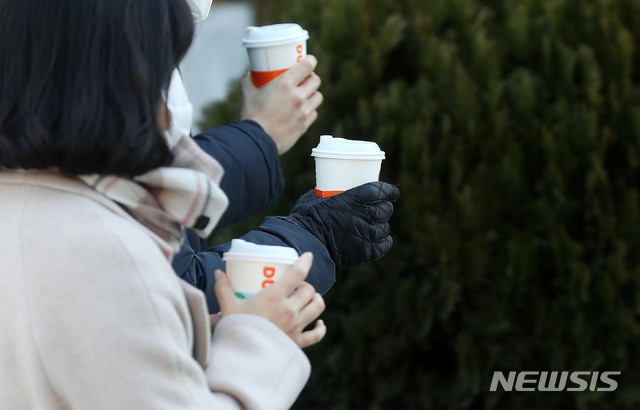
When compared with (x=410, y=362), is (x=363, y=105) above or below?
above

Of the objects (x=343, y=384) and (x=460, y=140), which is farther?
(x=343, y=384)

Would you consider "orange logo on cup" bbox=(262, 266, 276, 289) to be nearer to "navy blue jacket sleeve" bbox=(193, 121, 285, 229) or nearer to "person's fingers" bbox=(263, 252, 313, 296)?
"person's fingers" bbox=(263, 252, 313, 296)

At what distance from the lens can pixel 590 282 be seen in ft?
9.62

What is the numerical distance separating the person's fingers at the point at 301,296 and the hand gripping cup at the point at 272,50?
2.27ft

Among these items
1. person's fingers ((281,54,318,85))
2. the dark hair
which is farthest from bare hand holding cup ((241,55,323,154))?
the dark hair

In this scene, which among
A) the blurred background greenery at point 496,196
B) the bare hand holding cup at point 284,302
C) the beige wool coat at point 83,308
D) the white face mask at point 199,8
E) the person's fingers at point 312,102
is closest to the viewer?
the beige wool coat at point 83,308

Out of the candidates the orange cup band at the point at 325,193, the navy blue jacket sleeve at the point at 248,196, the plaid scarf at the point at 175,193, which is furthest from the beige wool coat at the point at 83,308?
the orange cup band at the point at 325,193

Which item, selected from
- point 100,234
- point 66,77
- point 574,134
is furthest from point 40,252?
point 574,134

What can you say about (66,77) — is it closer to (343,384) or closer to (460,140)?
(460,140)

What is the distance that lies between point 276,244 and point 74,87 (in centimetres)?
69

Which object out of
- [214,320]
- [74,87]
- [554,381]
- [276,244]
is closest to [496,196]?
[554,381]

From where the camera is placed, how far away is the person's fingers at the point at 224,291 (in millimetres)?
1514

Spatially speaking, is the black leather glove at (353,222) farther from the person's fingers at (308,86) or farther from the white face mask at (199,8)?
the white face mask at (199,8)

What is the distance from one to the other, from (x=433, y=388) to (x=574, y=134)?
3.74ft
